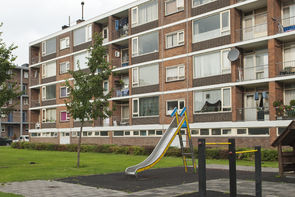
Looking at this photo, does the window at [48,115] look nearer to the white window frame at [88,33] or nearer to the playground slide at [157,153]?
the white window frame at [88,33]

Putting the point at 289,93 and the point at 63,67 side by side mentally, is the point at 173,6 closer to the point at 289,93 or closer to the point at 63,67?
the point at 289,93

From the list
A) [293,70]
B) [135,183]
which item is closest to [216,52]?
[293,70]

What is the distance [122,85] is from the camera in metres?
38.8

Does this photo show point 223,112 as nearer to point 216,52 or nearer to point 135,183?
point 216,52

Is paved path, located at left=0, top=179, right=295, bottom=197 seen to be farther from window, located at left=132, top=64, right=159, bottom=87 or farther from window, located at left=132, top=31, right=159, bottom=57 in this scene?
window, located at left=132, top=31, right=159, bottom=57

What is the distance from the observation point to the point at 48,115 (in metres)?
47.4

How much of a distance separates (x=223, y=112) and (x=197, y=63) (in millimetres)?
4976

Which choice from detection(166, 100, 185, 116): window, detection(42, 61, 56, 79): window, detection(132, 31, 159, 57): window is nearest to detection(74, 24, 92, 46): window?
detection(42, 61, 56, 79): window

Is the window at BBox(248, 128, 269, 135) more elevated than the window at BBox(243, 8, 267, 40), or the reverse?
the window at BBox(243, 8, 267, 40)

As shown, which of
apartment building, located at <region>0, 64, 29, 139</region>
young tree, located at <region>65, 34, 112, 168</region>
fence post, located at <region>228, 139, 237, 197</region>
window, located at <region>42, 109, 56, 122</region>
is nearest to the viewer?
fence post, located at <region>228, 139, 237, 197</region>

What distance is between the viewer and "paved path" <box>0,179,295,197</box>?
35.3 feet

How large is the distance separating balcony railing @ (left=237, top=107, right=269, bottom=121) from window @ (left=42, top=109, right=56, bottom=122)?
26331mm

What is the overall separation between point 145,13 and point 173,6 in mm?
3726

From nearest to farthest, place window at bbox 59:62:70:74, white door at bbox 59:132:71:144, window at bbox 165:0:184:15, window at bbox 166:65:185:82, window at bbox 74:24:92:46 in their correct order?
1. window at bbox 166:65:185:82
2. window at bbox 165:0:184:15
3. window at bbox 74:24:92:46
4. white door at bbox 59:132:71:144
5. window at bbox 59:62:70:74
